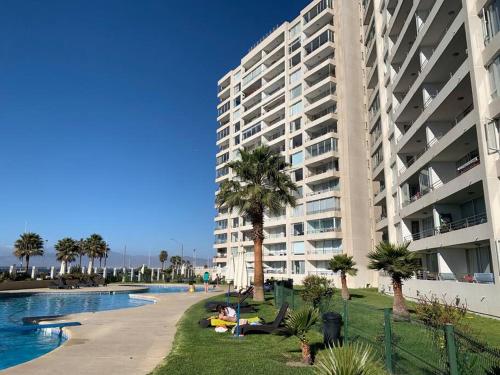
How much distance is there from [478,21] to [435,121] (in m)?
9.34

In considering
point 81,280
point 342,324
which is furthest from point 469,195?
point 81,280

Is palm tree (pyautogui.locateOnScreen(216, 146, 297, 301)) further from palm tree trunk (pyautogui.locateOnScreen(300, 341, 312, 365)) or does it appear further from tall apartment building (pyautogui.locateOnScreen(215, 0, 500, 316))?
palm tree trunk (pyautogui.locateOnScreen(300, 341, 312, 365))

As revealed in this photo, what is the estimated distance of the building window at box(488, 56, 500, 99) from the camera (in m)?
19.4

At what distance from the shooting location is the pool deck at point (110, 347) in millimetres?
9820

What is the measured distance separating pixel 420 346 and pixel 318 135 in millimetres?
51762

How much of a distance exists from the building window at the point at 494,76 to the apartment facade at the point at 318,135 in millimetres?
31965

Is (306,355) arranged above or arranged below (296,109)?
below

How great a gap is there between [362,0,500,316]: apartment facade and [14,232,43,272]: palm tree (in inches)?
2045

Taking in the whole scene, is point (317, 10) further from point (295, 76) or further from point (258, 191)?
point (258, 191)

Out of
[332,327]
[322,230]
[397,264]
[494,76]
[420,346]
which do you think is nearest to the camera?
[420,346]

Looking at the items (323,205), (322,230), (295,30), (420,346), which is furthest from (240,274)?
(295,30)

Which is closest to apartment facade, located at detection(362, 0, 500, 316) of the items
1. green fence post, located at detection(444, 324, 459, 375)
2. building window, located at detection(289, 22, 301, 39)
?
green fence post, located at detection(444, 324, 459, 375)

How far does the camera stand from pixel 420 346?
28.8ft

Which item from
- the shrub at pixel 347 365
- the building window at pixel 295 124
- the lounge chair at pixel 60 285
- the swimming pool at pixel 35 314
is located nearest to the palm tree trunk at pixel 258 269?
the swimming pool at pixel 35 314
